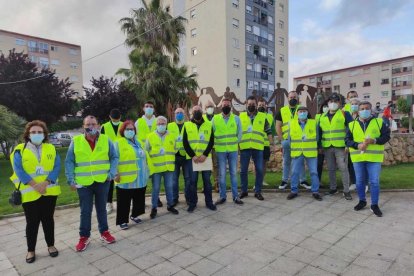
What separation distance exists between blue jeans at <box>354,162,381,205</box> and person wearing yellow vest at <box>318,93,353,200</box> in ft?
2.27

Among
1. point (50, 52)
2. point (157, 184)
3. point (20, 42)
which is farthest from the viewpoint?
point (50, 52)

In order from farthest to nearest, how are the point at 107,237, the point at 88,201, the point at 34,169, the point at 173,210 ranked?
the point at 173,210, the point at 107,237, the point at 88,201, the point at 34,169

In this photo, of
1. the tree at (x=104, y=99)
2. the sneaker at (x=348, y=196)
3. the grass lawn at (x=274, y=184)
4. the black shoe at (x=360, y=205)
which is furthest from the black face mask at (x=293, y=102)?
the tree at (x=104, y=99)

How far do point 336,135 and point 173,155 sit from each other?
10.7 feet

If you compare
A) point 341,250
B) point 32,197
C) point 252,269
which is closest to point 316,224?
point 341,250

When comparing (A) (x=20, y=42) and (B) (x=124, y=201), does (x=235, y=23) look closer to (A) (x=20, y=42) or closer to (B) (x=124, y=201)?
(B) (x=124, y=201)

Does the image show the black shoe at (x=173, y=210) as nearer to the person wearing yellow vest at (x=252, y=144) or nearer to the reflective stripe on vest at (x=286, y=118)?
the person wearing yellow vest at (x=252, y=144)

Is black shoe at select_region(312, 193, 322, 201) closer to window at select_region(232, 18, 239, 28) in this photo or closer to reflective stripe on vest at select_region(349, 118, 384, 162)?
reflective stripe on vest at select_region(349, 118, 384, 162)

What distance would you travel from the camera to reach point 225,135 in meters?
5.60

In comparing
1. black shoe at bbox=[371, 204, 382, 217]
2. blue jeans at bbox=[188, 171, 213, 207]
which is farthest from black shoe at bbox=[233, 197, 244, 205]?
black shoe at bbox=[371, 204, 382, 217]

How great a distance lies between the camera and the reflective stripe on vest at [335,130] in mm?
5730

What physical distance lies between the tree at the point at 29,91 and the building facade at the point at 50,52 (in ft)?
99.5

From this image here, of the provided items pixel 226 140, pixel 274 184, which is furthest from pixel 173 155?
pixel 274 184

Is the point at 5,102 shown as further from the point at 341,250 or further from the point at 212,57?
the point at 212,57
